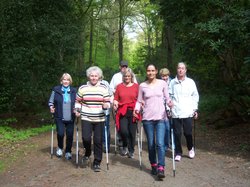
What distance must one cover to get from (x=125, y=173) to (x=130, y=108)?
61.7 inches

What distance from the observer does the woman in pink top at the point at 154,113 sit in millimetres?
7316

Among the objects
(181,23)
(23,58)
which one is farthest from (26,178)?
(23,58)

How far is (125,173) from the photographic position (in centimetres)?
779

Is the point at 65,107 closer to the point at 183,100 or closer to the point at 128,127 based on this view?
the point at 128,127

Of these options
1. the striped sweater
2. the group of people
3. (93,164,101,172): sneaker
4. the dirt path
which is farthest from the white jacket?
(93,164,101,172): sneaker

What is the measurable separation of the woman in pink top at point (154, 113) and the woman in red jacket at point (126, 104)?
118 centimetres

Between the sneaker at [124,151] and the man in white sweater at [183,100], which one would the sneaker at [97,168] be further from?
the man in white sweater at [183,100]

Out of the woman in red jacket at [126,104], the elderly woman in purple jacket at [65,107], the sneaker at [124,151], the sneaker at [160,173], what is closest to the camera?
the sneaker at [160,173]

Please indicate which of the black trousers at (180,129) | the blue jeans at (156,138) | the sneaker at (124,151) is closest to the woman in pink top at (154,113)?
the blue jeans at (156,138)

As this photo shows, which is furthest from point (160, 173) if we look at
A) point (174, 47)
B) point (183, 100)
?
point (174, 47)

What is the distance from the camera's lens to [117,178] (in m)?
7.45

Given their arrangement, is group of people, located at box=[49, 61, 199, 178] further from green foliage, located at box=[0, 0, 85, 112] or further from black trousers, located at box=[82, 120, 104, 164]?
green foliage, located at box=[0, 0, 85, 112]

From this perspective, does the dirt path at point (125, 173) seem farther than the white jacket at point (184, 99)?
No

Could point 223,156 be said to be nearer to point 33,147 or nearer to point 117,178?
point 117,178
